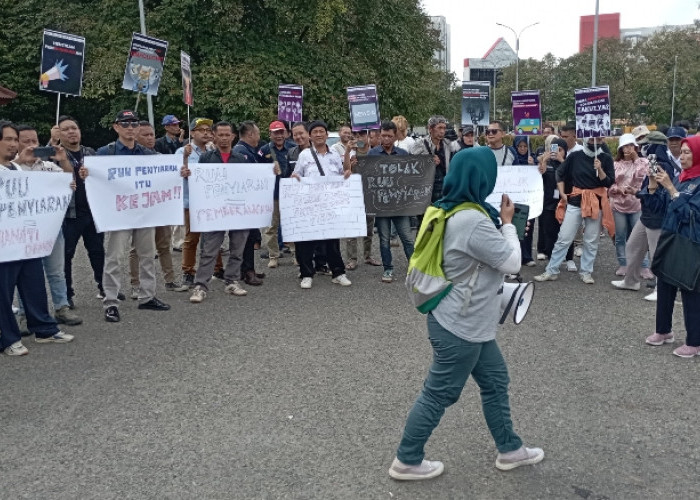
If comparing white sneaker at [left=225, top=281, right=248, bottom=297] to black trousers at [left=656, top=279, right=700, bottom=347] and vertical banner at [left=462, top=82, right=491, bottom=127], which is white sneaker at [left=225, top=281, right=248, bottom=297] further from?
vertical banner at [left=462, top=82, right=491, bottom=127]

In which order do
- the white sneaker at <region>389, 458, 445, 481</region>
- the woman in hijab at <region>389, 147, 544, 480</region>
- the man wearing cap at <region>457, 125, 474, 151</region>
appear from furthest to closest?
1. the man wearing cap at <region>457, 125, 474, 151</region>
2. the white sneaker at <region>389, 458, 445, 481</region>
3. the woman in hijab at <region>389, 147, 544, 480</region>

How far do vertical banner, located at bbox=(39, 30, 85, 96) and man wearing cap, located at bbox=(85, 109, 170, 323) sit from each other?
3.19 feet

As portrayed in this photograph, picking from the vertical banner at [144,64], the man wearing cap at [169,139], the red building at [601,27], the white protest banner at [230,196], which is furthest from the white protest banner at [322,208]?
the red building at [601,27]

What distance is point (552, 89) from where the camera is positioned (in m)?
63.8

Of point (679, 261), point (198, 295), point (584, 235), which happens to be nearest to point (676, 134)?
point (584, 235)

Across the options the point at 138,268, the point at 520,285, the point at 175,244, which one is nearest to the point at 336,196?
the point at 138,268

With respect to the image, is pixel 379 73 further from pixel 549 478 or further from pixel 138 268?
pixel 549 478

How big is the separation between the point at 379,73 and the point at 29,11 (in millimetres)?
13141

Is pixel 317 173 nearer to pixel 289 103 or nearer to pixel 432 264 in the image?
pixel 289 103

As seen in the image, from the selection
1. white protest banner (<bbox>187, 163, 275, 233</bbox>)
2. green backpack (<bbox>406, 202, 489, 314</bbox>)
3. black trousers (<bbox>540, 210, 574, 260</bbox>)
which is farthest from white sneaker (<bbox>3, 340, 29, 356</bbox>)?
black trousers (<bbox>540, 210, 574, 260</bbox>)

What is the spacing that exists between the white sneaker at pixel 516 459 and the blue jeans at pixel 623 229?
18.4 ft

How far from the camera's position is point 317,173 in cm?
902

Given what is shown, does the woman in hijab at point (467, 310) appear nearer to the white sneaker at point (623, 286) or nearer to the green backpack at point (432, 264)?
the green backpack at point (432, 264)

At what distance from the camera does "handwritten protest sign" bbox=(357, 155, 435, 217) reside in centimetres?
909
